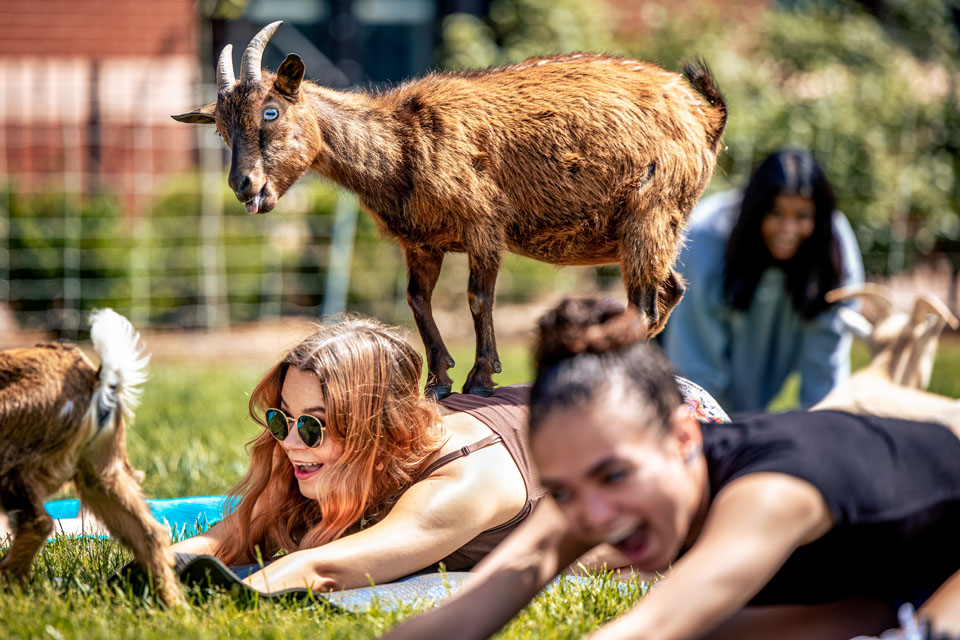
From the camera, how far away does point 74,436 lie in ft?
8.14

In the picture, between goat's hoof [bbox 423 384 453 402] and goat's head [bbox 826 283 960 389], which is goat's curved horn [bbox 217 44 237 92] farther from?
goat's head [bbox 826 283 960 389]

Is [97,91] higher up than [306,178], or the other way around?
[97,91]

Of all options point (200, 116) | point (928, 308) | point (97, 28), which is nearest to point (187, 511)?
point (200, 116)

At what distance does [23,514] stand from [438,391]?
4.77ft

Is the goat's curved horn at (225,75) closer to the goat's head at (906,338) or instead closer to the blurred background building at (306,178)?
the goat's head at (906,338)

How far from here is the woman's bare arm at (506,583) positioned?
7.13ft

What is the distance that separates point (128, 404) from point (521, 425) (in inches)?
49.9

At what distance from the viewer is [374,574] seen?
3018 millimetres

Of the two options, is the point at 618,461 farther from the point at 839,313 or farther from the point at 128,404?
the point at 839,313

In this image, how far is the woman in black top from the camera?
1987 mm

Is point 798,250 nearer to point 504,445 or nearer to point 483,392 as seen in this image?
point 483,392

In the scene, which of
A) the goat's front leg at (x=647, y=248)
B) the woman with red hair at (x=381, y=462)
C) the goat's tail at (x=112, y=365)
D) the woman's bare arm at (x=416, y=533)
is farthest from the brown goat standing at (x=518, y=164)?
the goat's tail at (x=112, y=365)

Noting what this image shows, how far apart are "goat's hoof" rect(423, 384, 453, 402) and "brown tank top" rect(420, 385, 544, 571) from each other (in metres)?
0.13

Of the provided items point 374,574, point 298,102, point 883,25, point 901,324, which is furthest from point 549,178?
point 883,25
